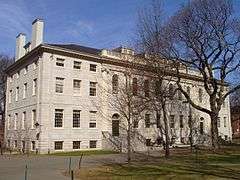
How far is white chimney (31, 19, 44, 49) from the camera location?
151ft

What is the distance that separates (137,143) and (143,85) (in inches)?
627

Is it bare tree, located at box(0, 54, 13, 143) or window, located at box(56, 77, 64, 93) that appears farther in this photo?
bare tree, located at box(0, 54, 13, 143)

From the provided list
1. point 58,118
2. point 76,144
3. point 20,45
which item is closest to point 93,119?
point 76,144

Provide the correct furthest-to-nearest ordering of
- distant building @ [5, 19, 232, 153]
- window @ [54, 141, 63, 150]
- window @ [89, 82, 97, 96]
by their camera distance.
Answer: window @ [89, 82, 97, 96], distant building @ [5, 19, 232, 153], window @ [54, 141, 63, 150]

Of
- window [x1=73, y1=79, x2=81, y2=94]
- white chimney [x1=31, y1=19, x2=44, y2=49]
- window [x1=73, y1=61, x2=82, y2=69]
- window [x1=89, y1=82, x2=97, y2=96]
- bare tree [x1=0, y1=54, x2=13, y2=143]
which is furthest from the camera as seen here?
bare tree [x1=0, y1=54, x2=13, y2=143]

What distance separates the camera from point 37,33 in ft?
151

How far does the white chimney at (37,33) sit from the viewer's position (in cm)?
4594

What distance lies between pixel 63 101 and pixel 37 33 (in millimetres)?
9675

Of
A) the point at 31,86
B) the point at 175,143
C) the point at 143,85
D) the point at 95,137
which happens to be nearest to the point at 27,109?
the point at 31,86

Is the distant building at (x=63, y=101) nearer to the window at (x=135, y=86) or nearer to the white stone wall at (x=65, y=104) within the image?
the white stone wall at (x=65, y=104)

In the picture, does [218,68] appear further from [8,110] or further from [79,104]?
[8,110]

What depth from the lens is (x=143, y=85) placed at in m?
34.7

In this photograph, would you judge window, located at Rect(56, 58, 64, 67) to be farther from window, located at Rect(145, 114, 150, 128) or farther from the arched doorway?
window, located at Rect(145, 114, 150, 128)

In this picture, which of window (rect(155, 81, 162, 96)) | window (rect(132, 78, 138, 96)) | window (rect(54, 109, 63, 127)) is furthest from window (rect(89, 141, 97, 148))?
window (rect(155, 81, 162, 96))
